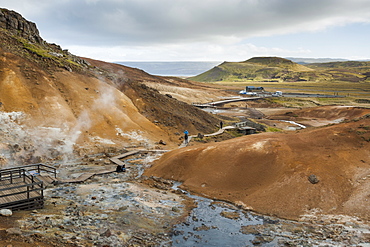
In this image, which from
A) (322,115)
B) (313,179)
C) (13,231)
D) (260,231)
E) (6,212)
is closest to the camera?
(13,231)

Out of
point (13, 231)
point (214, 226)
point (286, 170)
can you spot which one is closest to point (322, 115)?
point (286, 170)

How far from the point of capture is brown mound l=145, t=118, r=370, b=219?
22.8 metres

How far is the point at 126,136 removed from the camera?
4400 centimetres

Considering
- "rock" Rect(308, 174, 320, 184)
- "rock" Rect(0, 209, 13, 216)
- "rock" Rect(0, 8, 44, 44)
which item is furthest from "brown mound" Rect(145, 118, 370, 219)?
"rock" Rect(0, 8, 44, 44)

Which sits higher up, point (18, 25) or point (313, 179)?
point (18, 25)

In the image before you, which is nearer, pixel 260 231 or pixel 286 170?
pixel 260 231

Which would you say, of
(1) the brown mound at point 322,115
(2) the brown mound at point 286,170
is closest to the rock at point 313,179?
(2) the brown mound at point 286,170

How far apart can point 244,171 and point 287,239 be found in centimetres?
928

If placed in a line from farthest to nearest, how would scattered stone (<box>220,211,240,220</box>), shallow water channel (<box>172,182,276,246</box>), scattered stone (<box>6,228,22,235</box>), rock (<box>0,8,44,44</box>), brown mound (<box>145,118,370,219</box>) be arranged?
1. rock (<box>0,8,44,44</box>)
2. brown mound (<box>145,118,370,219</box>)
3. scattered stone (<box>220,211,240,220</box>)
4. shallow water channel (<box>172,182,276,246</box>)
5. scattered stone (<box>6,228,22,235</box>)

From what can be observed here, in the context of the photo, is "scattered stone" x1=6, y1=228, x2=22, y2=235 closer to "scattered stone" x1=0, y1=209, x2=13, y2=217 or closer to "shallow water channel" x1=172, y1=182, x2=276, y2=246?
"scattered stone" x1=0, y1=209, x2=13, y2=217

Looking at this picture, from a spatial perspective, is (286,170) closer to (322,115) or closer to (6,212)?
(6,212)

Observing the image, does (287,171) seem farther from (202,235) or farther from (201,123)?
(201,123)

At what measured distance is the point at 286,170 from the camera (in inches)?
1026

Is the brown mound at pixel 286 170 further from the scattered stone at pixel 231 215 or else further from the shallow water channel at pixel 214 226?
the scattered stone at pixel 231 215
